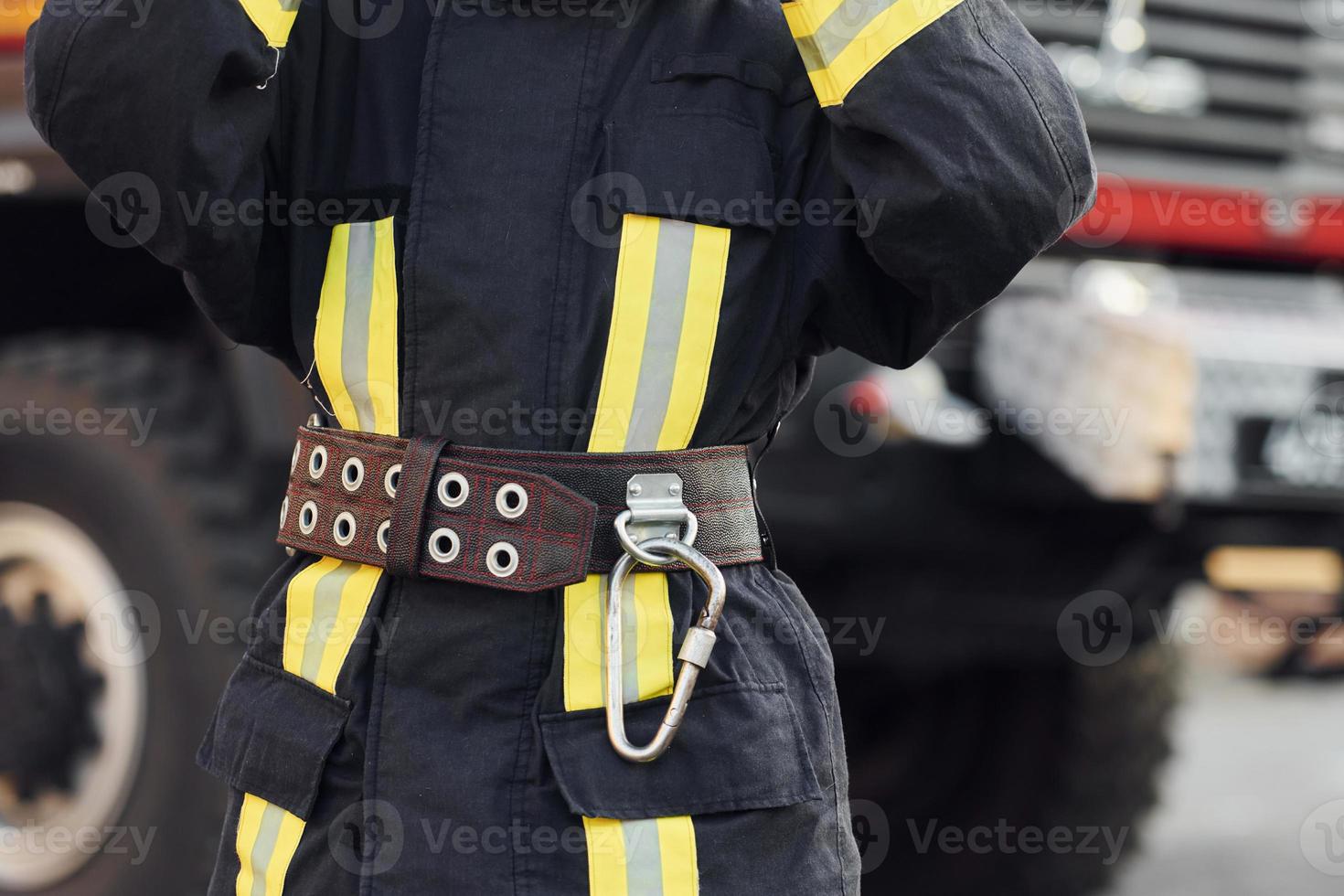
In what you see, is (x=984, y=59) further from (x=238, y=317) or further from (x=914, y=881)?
(x=914, y=881)

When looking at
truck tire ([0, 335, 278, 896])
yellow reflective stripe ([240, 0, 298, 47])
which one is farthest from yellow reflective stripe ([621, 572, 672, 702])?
truck tire ([0, 335, 278, 896])

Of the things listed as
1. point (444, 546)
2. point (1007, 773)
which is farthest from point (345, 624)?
point (1007, 773)

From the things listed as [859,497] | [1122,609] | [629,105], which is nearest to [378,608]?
[629,105]

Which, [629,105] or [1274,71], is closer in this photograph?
[629,105]

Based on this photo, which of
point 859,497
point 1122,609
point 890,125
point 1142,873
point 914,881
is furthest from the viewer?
point 1142,873

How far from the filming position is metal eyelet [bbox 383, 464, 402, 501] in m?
1.53

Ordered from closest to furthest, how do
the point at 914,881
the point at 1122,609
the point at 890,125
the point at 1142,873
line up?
1. the point at 890,125
2. the point at 1122,609
3. the point at 914,881
4. the point at 1142,873

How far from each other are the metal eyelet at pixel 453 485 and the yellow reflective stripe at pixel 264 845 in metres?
0.33

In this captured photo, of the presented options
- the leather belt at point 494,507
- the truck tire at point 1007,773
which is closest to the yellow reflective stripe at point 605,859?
the leather belt at point 494,507

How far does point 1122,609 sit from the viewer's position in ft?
11.0

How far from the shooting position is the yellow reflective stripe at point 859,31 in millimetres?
1495

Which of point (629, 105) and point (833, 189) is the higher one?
point (629, 105)

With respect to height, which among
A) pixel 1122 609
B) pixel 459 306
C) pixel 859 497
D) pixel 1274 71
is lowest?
pixel 1122 609

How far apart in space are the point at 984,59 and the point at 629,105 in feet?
1.11
